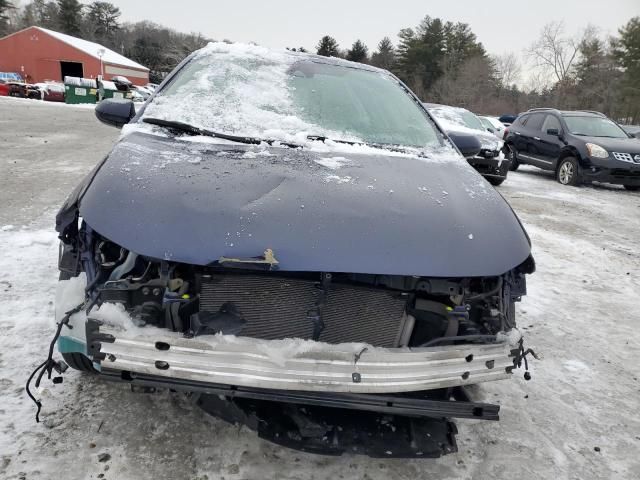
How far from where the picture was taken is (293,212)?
187cm

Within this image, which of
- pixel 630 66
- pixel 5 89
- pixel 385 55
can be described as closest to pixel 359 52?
pixel 385 55

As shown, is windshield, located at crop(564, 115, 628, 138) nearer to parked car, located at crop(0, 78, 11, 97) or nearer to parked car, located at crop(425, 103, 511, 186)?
parked car, located at crop(425, 103, 511, 186)

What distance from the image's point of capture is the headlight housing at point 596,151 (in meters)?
9.70

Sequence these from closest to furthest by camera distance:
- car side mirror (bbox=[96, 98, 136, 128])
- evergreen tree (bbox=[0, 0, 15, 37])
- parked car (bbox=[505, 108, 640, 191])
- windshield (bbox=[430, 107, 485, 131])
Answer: car side mirror (bbox=[96, 98, 136, 128]) → parked car (bbox=[505, 108, 640, 191]) → windshield (bbox=[430, 107, 485, 131]) → evergreen tree (bbox=[0, 0, 15, 37])

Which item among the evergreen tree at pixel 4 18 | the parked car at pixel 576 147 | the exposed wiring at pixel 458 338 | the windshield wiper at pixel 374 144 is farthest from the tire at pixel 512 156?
the evergreen tree at pixel 4 18

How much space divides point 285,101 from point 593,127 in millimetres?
9982

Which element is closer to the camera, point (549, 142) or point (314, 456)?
point (314, 456)

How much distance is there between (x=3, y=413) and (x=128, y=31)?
92.6 metres

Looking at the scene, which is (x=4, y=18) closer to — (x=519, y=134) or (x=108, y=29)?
(x=108, y=29)

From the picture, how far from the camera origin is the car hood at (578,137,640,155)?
970 cm

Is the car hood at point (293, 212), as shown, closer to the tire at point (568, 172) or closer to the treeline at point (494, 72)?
the tire at point (568, 172)

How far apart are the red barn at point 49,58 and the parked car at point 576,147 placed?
43111mm

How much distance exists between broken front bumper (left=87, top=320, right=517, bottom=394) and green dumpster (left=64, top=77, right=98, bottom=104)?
34546 mm

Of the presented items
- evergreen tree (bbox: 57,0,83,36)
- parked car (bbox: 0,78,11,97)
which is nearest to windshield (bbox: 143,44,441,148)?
parked car (bbox: 0,78,11,97)
